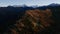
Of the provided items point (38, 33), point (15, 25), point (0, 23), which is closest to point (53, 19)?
point (38, 33)

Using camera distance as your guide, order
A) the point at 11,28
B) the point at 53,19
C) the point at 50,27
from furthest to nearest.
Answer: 1. the point at 53,19
2. the point at 50,27
3. the point at 11,28

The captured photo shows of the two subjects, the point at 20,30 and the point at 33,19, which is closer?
the point at 20,30

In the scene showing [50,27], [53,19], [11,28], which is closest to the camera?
[11,28]

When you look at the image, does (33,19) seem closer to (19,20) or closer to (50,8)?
(19,20)

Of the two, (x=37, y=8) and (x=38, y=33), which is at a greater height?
(x=37, y=8)
